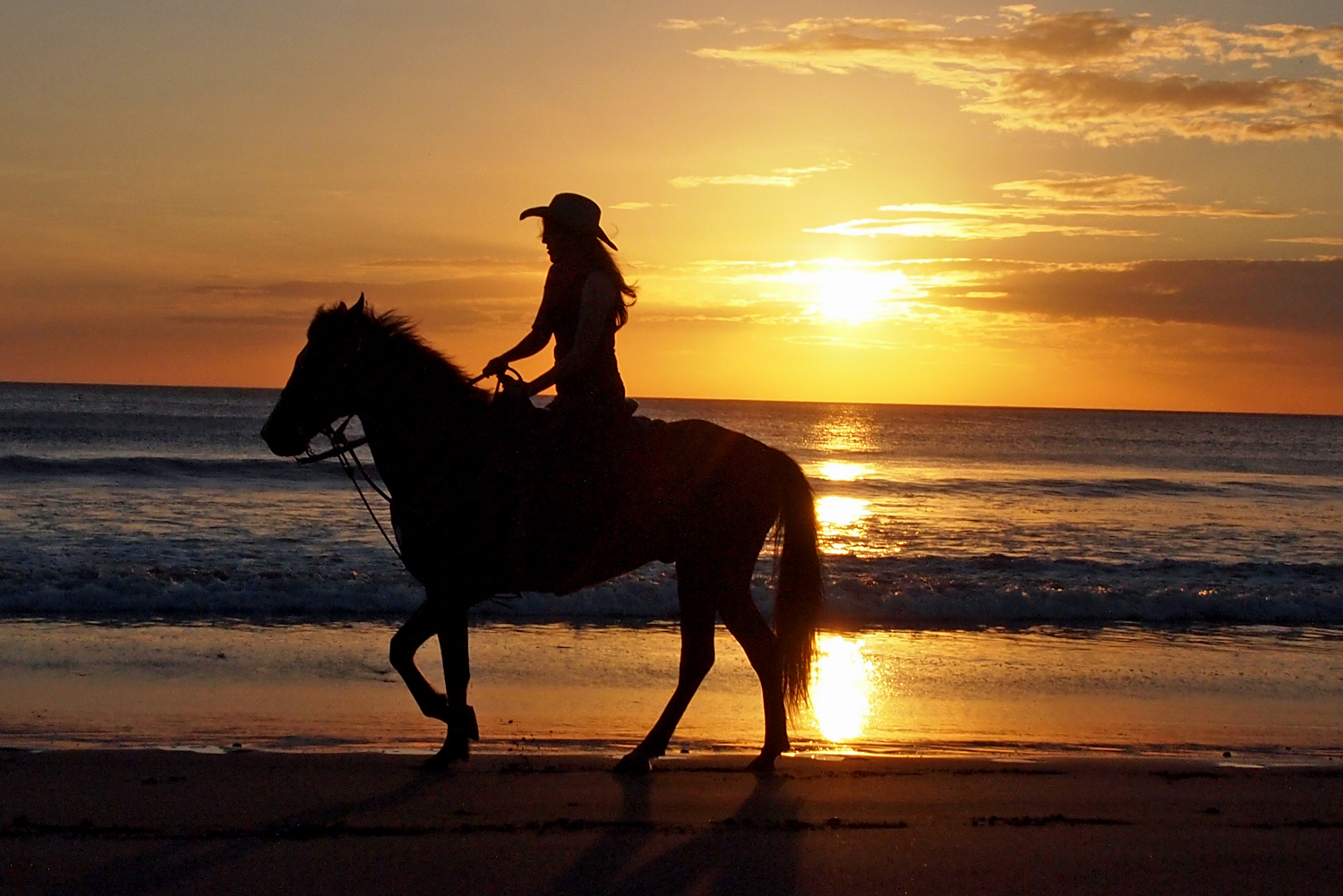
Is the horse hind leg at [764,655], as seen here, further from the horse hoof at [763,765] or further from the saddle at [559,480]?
the saddle at [559,480]

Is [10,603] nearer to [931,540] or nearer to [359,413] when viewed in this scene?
[359,413]

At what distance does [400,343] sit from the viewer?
5.29 metres

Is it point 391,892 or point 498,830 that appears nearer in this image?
point 391,892

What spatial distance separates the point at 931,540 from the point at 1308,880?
46.4ft

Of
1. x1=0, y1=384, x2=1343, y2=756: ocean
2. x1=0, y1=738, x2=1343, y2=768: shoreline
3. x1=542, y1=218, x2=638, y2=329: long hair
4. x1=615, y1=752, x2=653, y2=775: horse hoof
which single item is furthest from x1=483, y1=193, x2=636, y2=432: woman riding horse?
x1=0, y1=384, x2=1343, y2=756: ocean

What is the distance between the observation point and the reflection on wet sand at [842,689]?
675 centimetres

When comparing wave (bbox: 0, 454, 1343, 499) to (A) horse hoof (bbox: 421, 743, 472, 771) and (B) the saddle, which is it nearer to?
(A) horse hoof (bbox: 421, 743, 472, 771)

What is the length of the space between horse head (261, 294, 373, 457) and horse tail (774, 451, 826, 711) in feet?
6.55

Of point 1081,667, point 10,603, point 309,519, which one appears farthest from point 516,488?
point 309,519

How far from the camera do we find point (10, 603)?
10.3 metres

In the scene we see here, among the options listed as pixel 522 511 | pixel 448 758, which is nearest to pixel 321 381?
pixel 522 511

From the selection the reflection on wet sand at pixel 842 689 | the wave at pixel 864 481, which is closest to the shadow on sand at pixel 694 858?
the reflection on wet sand at pixel 842 689

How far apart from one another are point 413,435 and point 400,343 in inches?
16.2

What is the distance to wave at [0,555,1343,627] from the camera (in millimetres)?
10742
